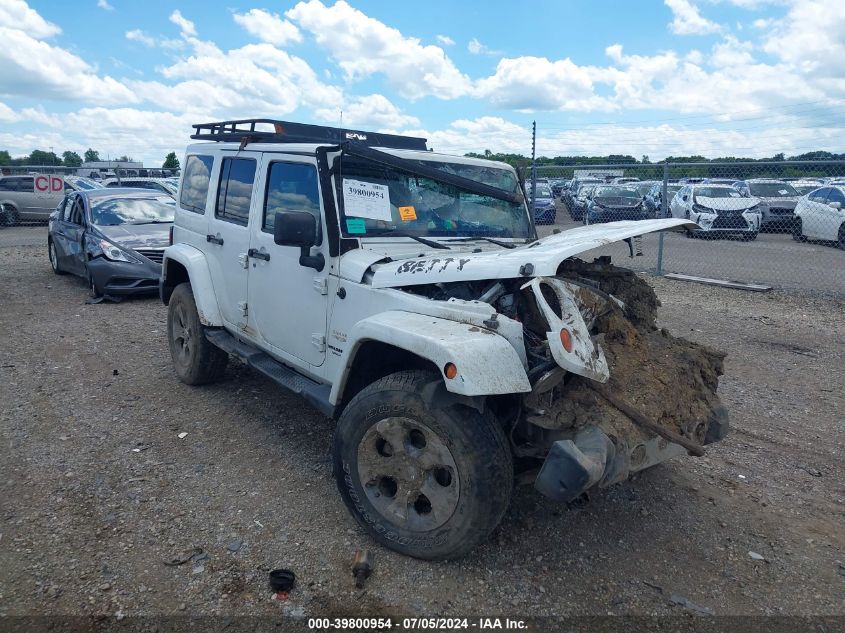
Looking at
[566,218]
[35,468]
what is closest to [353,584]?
[35,468]

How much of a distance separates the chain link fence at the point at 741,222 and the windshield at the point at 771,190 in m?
0.03

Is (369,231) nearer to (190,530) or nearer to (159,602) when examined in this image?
(190,530)

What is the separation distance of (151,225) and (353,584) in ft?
29.2

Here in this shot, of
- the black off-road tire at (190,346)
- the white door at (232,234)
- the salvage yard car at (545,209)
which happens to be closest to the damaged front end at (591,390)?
the white door at (232,234)

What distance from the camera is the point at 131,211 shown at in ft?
36.1

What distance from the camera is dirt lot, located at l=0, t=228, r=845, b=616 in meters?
3.17

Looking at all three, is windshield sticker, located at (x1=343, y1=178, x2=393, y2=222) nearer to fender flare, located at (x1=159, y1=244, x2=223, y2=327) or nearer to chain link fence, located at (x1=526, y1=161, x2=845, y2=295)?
fender flare, located at (x1=159, y1=244, x2=223, y2=327)

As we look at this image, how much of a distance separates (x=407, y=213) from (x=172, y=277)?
9.44 ft

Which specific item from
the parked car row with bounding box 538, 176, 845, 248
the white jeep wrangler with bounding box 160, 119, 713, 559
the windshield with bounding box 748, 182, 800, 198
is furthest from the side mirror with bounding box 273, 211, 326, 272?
the windshield with bounding box 748, 182, 800, 198

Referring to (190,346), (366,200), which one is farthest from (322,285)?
(190,346)

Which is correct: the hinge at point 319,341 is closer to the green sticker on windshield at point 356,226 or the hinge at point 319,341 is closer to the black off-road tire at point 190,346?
the green sticker on windshield at point 356,226

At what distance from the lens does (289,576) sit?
3236 millimetres

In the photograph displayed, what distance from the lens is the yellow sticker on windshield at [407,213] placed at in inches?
171

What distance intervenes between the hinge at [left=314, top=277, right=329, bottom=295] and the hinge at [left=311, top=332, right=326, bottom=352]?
0.28 metres
